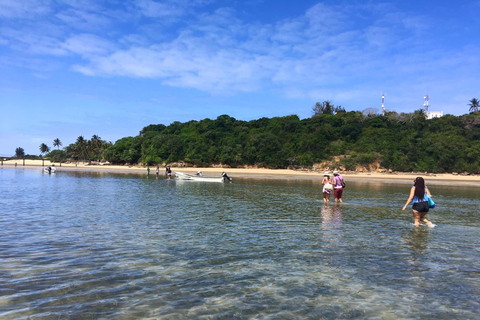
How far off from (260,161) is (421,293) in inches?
2777

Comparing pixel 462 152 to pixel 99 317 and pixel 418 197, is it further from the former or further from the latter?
→ pixel 99 317

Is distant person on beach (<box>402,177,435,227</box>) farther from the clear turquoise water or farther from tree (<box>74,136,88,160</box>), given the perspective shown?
tree (<box>74,136,88,160</box>)

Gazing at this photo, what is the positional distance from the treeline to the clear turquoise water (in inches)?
2344

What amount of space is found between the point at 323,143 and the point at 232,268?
2889 inches

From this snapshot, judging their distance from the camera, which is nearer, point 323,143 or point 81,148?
point 323,143

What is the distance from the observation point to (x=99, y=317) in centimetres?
483

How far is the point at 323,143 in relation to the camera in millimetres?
77312

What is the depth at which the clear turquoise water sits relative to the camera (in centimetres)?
527

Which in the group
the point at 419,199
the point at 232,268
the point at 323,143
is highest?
the point at 323,143

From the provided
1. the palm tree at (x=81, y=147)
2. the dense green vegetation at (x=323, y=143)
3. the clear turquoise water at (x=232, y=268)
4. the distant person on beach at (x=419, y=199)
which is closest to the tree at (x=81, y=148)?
the palm tree at (x=81, y=147)

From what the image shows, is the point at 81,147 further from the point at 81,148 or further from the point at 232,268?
the point at 232,268

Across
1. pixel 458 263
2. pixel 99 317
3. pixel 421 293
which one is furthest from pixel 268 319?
pixel 458 263

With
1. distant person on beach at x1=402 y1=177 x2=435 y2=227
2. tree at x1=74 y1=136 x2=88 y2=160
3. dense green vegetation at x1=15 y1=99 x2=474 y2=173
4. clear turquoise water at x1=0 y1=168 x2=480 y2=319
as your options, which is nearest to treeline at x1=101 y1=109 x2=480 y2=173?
dense green vegetation at x1=15 y1=99 x2=474 y2=173

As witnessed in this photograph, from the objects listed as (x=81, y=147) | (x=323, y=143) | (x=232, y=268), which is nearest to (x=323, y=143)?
(x=323, y=143)
